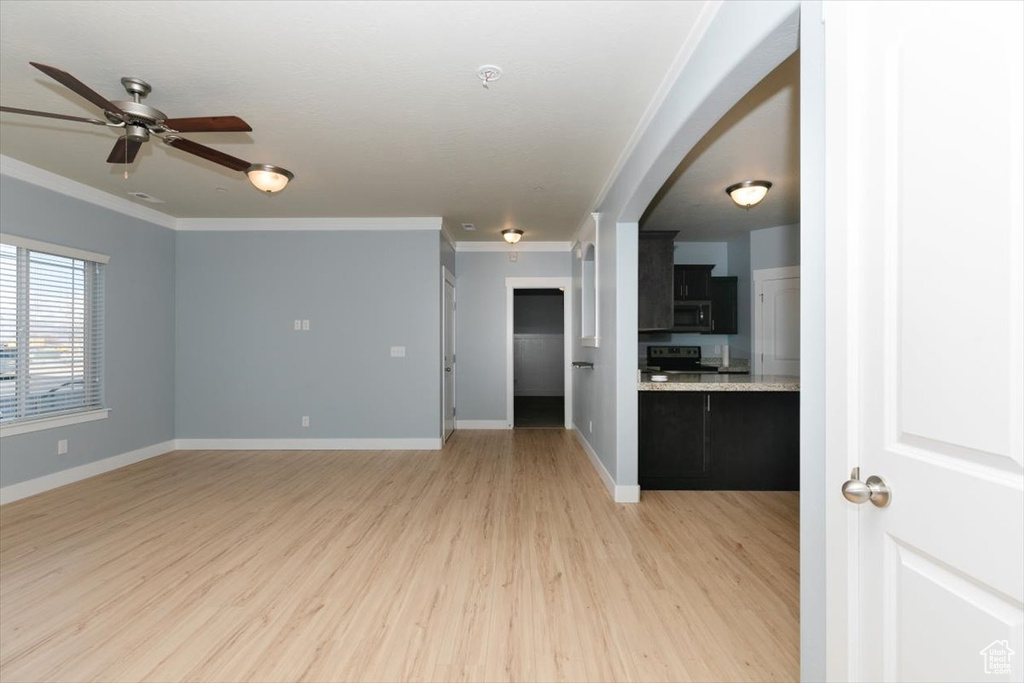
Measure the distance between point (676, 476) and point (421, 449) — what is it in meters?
2.91

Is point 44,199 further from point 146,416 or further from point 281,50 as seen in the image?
point 281,50

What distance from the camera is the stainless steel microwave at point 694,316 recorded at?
657 cm

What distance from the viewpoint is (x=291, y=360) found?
19.0 feet

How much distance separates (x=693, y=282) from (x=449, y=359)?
3431 millimetres

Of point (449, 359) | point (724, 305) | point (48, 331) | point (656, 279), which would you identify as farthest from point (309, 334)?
point (724, 305)

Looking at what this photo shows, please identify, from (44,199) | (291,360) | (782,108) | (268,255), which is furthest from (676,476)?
(44,199)

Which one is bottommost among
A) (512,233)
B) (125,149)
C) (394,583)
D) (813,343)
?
(394,583)

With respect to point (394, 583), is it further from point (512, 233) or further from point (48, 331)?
point (512, 233)

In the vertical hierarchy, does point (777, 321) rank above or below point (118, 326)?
above

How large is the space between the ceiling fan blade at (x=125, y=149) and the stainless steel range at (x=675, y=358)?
5.98 meters

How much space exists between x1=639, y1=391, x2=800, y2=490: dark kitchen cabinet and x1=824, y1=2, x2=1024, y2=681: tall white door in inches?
116

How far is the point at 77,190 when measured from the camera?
4.41 metres

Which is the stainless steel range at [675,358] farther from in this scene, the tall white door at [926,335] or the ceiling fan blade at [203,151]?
the tall white door at [926,335]

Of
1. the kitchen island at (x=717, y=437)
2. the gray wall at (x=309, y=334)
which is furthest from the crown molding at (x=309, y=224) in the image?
the kitchen island at (x=717, y=437)
